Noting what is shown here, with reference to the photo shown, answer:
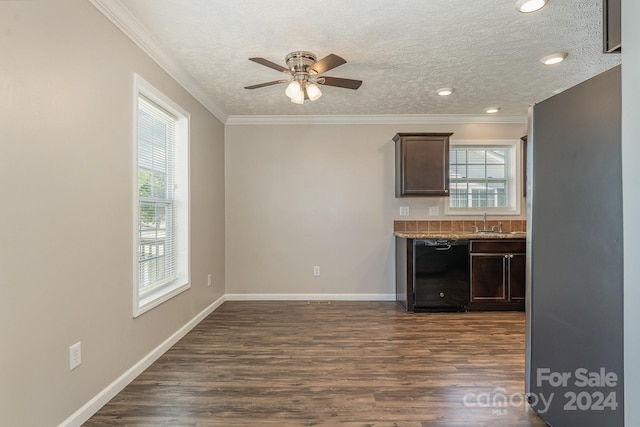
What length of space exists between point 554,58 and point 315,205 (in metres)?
2.94

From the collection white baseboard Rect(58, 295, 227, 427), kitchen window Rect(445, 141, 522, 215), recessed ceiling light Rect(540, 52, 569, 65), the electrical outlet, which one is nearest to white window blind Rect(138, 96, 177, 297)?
white baseboard Rect(58, 295, 227, 427)

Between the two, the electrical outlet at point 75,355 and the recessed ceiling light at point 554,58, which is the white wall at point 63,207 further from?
the recessed ceiling light at point 554,58

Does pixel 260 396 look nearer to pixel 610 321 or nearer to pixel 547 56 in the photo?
pixel 610 321

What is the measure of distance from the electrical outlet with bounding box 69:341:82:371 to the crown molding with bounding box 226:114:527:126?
131 inches

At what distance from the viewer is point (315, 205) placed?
4492mm

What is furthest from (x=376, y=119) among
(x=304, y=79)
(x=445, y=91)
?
(x=304, y=79)

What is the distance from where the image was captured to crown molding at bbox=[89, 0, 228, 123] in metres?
2.00

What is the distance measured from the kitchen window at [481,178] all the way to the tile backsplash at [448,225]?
14cm

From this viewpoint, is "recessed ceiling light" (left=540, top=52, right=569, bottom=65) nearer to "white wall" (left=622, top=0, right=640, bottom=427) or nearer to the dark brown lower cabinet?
"white wall" (left=622, top=0, right=640, bottom=427)

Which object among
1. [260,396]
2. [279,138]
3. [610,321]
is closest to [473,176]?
[279,138]

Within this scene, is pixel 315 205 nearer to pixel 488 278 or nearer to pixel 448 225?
pixel 448 225

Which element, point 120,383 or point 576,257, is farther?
point 120,383

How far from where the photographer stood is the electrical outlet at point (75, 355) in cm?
175

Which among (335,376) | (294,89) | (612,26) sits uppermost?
(294,89)
